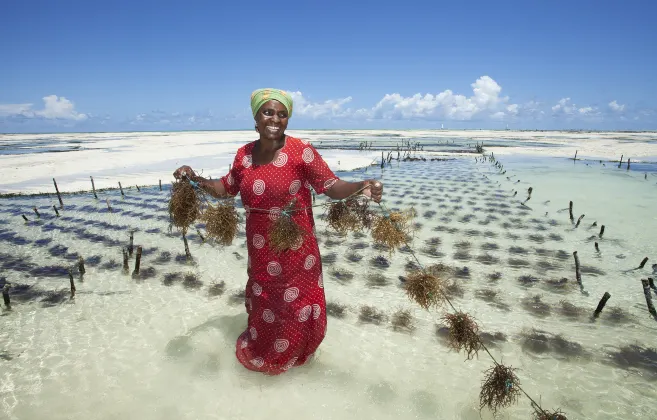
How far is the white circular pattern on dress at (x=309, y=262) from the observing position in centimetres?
309

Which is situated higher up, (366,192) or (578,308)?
(366,192)

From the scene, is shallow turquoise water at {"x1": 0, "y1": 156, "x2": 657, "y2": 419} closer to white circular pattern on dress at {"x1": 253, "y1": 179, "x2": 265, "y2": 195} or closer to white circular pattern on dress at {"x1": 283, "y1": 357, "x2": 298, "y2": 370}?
white circular pattern on dress at {"x1": 283, "y1": 357, "x2": 298, "y2": 370}

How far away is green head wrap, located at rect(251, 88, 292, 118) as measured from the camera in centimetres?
279

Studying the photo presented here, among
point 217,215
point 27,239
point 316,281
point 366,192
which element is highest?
point 366,192

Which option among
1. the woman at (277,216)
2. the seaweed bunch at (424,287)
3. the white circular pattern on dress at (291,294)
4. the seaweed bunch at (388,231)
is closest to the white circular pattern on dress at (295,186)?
the woman at (277,216)

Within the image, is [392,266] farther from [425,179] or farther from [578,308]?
[425,179]

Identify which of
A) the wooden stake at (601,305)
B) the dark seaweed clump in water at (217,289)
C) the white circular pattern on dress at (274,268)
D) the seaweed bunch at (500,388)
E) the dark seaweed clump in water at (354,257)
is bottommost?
the dark seaweed clump in water at (354,257)

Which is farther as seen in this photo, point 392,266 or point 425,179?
point 425,179

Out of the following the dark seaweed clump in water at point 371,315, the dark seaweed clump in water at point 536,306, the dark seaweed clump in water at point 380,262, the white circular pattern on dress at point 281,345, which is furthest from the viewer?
the dark seaweed clump in water at point 380,262

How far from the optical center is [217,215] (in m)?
3.67

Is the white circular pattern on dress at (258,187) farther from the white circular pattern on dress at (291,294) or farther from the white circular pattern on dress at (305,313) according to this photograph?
the white circular pattern on dress at (305,313)

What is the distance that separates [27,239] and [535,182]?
22.3m

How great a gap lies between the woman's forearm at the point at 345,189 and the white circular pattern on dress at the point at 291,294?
0.91 meters

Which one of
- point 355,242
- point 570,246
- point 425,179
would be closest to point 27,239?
point 355,242
